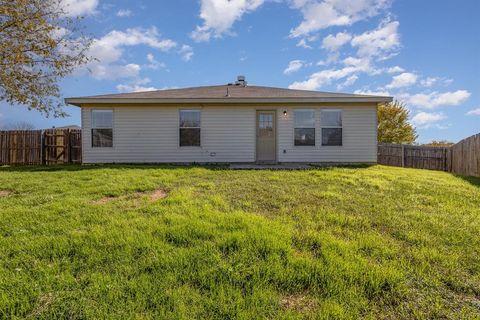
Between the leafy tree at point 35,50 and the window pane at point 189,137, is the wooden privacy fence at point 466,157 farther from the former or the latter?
the leafy tree at point 35,50

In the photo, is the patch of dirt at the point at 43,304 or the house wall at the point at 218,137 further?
the house wall at the point at 218,137

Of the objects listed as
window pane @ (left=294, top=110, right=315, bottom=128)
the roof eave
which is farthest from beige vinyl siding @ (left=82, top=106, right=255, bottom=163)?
window pane @ (left=294, top=110, right=315, bottom=128)

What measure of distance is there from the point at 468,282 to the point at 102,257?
3364 millimetres

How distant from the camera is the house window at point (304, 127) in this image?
35.8 ft

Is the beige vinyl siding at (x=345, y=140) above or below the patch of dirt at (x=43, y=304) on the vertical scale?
above

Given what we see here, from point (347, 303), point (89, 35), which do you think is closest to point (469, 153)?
point (347, 303)

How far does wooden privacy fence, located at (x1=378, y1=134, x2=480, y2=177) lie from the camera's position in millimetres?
10070

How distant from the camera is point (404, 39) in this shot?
11367 millimetres

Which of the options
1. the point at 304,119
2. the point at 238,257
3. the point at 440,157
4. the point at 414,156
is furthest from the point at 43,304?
the point at 414,156

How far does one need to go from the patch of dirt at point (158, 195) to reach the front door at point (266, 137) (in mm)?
6001

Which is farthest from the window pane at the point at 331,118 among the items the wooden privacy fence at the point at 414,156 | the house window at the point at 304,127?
the wooden privacy fence at the point at 414,156

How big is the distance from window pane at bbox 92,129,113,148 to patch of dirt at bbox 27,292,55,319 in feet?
32.0

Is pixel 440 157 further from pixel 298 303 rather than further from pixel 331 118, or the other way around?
pixel 298 303

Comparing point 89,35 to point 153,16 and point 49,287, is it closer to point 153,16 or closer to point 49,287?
point 153,16
